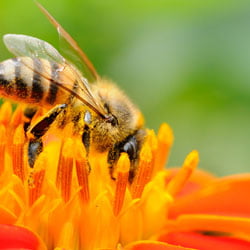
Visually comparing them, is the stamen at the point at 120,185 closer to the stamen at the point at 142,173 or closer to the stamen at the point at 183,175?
the stamen at the point at 142,173

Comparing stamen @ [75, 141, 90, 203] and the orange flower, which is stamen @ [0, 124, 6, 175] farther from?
stamen @ [75, 141, 90, 203]

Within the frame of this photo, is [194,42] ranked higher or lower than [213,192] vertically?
higher

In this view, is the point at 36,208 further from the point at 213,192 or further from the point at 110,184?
the point at 213,192

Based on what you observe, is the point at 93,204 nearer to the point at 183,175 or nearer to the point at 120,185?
the point at 120,185

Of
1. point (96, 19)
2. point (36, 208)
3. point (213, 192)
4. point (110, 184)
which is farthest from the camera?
point (96, 19)

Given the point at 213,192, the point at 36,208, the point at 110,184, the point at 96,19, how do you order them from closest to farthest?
the point at 36,208, the point at 110,184, the point at 213,192, the point at 96,19

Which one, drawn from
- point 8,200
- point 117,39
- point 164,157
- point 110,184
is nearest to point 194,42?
point 117,39

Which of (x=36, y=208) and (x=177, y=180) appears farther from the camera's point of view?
(x=177, y=180)

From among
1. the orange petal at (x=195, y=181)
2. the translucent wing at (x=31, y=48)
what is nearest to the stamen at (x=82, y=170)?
the translucent wing at (x=31, y=48)

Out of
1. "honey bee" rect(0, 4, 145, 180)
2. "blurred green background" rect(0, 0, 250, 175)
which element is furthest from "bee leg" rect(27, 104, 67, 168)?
"blurred green background" rect(0, 0, 250, 175)
